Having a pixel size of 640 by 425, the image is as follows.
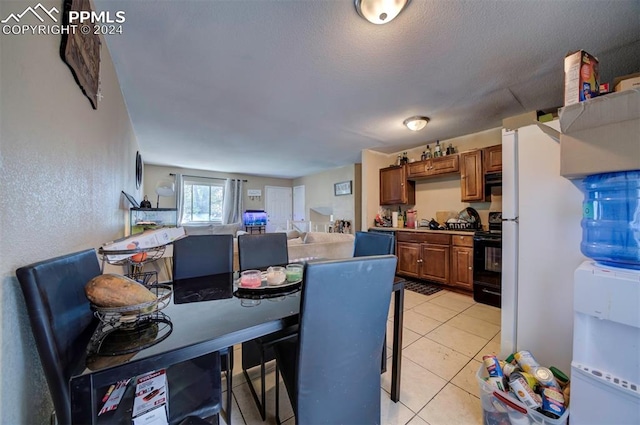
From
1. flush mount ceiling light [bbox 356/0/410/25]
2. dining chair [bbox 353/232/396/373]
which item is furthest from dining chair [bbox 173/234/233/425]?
flush mount ceiling light [bbox 356/0/410/25]

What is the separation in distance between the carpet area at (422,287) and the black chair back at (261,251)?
7.63ft

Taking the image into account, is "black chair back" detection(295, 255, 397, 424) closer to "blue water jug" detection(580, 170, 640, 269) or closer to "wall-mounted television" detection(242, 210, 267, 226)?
"blue water jug" detection(580, 170, 640, 269)

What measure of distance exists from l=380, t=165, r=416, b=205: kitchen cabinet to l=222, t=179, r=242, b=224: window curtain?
13.9 ft

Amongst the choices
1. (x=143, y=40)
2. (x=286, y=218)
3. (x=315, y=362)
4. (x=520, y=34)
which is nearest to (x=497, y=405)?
(x=315, y=362)

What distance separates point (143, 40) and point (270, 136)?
206cm

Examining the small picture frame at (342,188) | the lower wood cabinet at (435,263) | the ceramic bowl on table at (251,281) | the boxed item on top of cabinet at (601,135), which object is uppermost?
the small picture frame at (342,188)

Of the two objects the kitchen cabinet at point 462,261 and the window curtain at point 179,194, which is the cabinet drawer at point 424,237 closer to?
the kitchen cabinet at point 462,261

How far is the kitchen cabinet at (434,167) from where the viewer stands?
3.48 m

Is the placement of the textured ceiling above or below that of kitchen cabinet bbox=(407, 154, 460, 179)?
above

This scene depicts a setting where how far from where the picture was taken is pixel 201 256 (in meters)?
1.58

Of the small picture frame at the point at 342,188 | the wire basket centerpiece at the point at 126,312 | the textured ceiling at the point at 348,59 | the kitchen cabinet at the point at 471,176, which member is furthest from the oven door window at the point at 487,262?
the wire basket centerpiece at the point at 126,312

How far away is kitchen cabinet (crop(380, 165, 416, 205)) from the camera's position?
13.5 feet

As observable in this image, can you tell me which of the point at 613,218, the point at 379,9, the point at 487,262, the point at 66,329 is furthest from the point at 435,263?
the point at 66,329

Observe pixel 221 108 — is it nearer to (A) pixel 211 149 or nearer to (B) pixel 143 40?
(B) pixel 143 40
